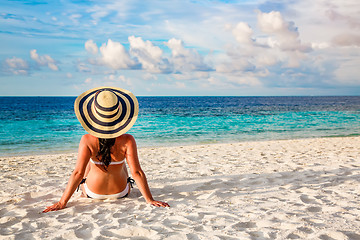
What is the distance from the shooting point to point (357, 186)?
15.3 feet

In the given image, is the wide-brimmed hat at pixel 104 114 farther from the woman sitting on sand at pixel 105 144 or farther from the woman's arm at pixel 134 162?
the woman's arm at pixel 134 162

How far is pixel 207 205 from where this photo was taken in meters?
3.81

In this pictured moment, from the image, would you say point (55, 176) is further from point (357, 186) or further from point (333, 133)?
point (333, 133)

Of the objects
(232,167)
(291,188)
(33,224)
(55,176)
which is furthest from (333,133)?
(33,224)

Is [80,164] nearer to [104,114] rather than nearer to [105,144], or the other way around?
[105,144]

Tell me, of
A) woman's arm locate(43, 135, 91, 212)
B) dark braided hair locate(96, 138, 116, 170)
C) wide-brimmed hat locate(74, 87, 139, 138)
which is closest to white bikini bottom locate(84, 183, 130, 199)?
woman's arm locate(43, 135, 91, 212)

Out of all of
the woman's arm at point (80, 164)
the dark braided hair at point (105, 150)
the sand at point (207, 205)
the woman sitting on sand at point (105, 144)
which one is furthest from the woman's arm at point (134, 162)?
the woman's arm at point (80, 164)

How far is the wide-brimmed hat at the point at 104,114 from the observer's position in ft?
10.8

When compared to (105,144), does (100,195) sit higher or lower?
lower

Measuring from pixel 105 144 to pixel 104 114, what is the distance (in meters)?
0.39

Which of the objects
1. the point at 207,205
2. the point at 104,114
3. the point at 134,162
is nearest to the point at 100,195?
the point at 134,162

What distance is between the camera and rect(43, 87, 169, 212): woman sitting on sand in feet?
10.9

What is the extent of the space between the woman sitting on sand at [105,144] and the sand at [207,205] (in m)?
0.27

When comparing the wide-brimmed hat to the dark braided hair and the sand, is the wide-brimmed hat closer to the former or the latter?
the dark braided hair
